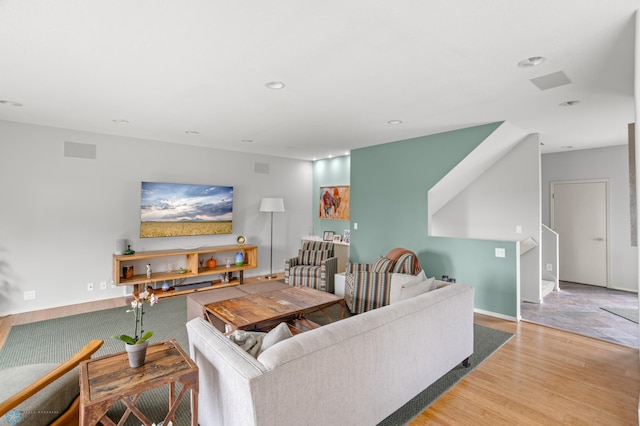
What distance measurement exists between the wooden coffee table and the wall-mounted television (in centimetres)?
253

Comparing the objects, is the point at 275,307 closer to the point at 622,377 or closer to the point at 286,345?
the point at 286,345

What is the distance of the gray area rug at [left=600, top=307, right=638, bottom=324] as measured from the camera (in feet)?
13.2

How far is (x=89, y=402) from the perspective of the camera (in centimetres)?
134

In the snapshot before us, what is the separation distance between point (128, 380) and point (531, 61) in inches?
127

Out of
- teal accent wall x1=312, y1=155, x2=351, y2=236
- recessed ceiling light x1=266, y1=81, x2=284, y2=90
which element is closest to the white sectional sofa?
recessed ceiling light x1=266, y1=81, x2=284, y2=90

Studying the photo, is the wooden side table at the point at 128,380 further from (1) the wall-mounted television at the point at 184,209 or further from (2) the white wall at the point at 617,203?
(2) the white wall at the point at 617,203

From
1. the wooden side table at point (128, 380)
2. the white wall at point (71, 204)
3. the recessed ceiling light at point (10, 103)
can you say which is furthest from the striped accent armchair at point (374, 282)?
the recessed ceiling light at point (10, 103)

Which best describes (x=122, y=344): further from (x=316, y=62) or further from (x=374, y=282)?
(x=316, y=62)

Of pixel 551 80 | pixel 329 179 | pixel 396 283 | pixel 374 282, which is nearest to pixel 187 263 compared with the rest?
pixel 329 179

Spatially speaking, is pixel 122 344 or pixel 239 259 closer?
pixel 122 344

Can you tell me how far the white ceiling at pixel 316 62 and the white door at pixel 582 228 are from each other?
219 centimetres

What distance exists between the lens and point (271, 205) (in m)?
6.14

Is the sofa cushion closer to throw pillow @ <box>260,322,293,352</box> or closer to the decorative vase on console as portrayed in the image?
the decorative vase on console

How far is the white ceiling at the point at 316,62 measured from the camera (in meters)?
1.78
